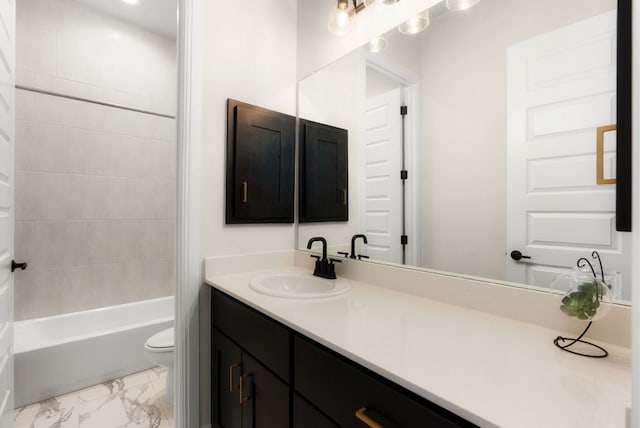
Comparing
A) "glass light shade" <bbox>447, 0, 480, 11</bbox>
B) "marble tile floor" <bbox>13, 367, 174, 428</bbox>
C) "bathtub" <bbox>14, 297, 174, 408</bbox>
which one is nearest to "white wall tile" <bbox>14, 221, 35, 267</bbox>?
"bathtub" <bbox>14, 297, 174, 408</bbox>

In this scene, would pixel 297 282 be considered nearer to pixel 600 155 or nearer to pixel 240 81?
pixel 240 81

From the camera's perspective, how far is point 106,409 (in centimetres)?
168

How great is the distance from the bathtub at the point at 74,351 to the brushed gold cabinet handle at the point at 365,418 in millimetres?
2007

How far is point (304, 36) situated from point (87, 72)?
1.80 m

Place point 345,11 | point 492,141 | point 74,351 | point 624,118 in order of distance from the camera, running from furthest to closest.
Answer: point 74,351 < point 345,11 < point 492,141 < point 624,118

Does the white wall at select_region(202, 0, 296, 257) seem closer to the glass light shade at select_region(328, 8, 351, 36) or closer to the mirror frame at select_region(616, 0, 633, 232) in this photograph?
the glass light shade at select_region(328, 8, 351, 36)

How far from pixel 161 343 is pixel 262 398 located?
1015 millimetres

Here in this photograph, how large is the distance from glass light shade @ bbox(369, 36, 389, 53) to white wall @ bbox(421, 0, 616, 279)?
0.23 m

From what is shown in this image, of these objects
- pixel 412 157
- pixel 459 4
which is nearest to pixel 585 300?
pixel 412 157

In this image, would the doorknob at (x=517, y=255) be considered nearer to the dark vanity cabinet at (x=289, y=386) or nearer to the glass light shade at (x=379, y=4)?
the dark vanity cabinet at (x=289, y=386)

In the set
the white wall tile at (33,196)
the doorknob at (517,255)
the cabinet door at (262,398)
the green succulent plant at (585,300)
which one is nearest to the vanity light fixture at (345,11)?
the doorknob at (517,255)

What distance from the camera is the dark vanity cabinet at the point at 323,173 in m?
1.58

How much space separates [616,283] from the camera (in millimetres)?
757

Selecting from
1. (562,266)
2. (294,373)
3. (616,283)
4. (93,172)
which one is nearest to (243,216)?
(294,373)
